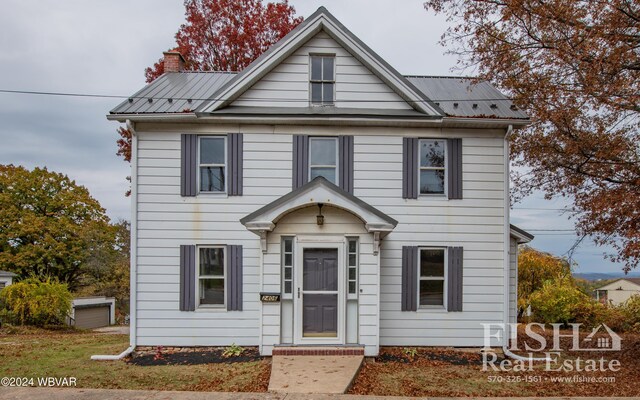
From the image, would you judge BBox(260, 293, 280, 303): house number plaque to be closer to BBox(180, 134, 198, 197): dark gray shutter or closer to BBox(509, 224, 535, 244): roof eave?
BBox(180, 134, 198, 197): dark gray shutter

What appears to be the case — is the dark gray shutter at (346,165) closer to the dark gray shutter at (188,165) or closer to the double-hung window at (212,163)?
the double-hung window at (212,163)

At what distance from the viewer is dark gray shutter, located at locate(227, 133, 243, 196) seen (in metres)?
9.96

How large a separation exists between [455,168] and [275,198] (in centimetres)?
431

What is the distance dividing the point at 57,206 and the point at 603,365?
33377 mm

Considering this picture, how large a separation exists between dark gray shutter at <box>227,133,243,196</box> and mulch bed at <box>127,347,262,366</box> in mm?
3557

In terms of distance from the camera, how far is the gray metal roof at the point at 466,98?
10180 millimetres

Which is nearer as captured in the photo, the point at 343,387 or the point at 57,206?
the point at 343,387

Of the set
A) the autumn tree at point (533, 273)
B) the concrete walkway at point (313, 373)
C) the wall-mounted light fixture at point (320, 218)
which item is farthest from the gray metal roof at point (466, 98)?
the autumn tree at point (533, 273)

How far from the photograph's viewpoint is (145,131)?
992 cm

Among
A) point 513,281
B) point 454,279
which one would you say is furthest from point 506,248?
point 454,279

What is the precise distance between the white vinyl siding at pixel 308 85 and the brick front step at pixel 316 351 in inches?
215

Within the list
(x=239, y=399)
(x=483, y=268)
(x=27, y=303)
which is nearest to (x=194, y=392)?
(x=239, y=399)

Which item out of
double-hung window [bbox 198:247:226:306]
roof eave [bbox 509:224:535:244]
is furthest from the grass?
roof eave [bbox 509:224:535:244]

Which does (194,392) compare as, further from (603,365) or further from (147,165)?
(603,365)
